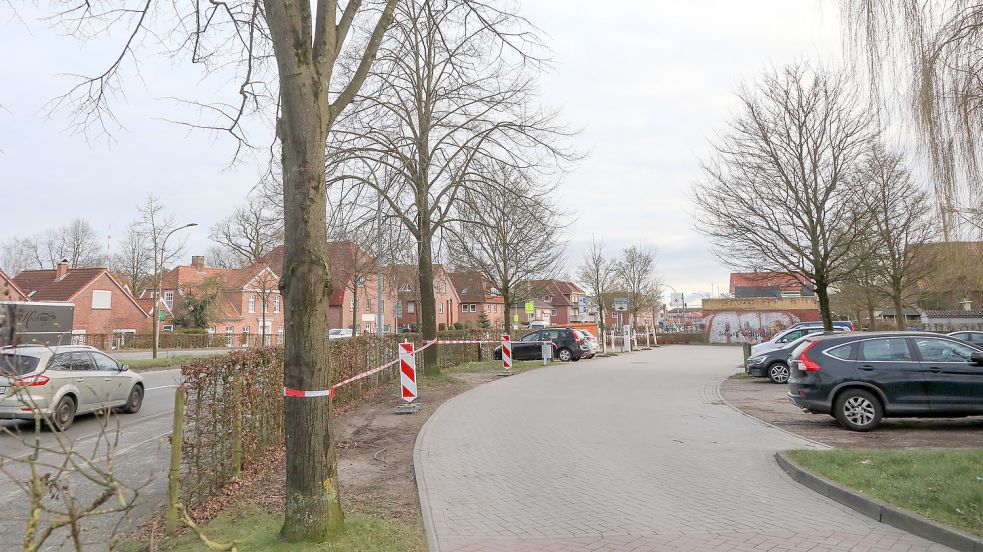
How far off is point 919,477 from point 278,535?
6119 millimetres

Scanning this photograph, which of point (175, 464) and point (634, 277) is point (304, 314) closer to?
point (175, 464)

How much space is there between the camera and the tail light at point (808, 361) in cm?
1004

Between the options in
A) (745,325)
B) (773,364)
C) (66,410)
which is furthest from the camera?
(745,325)

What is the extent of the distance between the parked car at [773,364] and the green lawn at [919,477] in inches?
451

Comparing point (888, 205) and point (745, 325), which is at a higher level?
point (888, 205)

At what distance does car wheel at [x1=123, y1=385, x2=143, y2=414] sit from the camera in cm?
1243

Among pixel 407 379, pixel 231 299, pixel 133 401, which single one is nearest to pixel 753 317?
pixel 407 379

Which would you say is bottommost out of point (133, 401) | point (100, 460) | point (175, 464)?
point (133, 401)

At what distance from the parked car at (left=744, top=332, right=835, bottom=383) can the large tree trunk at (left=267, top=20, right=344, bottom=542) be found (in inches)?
657

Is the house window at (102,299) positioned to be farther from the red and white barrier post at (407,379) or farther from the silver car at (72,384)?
the red and white barrier post at (407,379)

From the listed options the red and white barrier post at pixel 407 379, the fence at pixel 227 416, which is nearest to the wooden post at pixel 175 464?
the fence at pixel 227 416

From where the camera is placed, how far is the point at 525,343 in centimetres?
2909

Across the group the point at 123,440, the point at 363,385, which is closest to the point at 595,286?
the point at 363,385

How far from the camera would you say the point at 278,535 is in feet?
15.5
